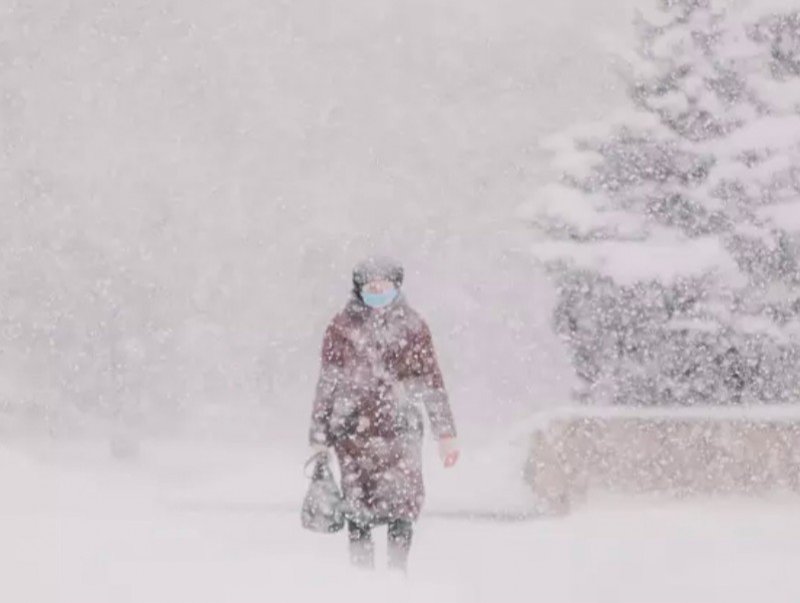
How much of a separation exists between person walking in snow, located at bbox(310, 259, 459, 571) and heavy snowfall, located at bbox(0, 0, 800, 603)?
2.02 ft

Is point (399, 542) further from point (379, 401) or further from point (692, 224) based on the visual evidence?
point (692, 224)

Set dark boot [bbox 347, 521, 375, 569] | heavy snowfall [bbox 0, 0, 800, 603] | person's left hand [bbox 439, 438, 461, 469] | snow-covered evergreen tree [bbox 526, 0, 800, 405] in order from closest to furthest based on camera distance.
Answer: person's left hand [bbox 439, 438, 461, 469] < dark boot [bbox 347, 521, 375, 569] < heavy snowfall [bbox 0, 0, 800, 603] < snow-covered evergreen tree [bbox 526, 0, 800, 405]

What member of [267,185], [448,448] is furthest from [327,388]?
[267,185]

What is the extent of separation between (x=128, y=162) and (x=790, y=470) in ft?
46.4

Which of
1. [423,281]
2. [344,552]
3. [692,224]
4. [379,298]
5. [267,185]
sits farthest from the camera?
[423,281]

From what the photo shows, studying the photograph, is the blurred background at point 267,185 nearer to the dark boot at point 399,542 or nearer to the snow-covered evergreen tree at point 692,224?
the snow-covered evergreen tree at point 692,224

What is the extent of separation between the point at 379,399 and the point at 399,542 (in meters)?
0.93

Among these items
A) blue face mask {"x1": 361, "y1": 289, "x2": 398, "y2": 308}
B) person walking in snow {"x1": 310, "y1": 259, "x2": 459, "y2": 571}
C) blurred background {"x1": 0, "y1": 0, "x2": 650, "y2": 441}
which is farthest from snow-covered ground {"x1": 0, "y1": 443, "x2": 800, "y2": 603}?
blurred background {"x1": 0, "y1": 0, "x2": 650, "y2": 441}

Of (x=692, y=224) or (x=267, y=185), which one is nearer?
(x=692, y=224)

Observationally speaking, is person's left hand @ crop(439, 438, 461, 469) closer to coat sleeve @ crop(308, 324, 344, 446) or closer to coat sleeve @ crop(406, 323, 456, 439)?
coat sleeve @ crop(406, 323, 456, 439)

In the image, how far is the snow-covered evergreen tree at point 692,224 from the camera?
1371cm

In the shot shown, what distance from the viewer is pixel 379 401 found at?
8.00m

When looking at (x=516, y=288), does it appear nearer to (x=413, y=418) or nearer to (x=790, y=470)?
(x=790, y=470)

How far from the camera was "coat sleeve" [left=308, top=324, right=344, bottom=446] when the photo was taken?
26.2 ft
